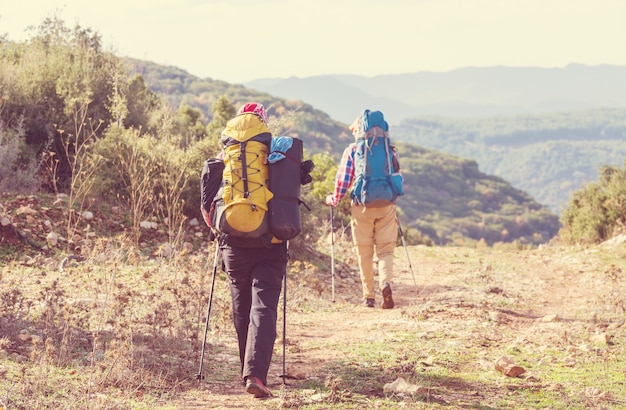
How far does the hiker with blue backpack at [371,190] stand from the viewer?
9.99m

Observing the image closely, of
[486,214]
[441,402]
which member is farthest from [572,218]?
[486,214]

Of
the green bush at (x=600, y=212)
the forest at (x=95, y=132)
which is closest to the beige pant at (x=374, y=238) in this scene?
the forest at (x=95, y=132)

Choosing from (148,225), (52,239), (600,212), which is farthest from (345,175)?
(600,212)

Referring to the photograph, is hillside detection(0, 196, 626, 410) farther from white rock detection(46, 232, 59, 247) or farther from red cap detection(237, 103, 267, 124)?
red cap detection(237, 103, 267, 124)

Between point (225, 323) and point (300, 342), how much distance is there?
821mm

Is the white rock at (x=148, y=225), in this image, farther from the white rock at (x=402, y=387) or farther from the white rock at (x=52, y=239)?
the white rock at (x=402, y=387)

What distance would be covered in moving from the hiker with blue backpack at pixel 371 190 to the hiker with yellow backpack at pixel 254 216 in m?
3.91

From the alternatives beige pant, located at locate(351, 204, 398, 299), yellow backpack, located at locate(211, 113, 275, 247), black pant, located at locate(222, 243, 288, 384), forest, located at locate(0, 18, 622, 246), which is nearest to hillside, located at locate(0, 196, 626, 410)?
black pant, located at locate(222, 243, 288, 384)

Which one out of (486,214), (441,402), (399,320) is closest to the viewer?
(441,402)

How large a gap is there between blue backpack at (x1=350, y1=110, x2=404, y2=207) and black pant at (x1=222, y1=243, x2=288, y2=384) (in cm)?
399

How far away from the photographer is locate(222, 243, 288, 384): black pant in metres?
5.80

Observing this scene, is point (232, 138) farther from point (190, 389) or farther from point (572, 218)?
point (572, 218)

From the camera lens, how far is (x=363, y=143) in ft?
32.9

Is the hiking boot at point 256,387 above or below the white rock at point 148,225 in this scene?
below
